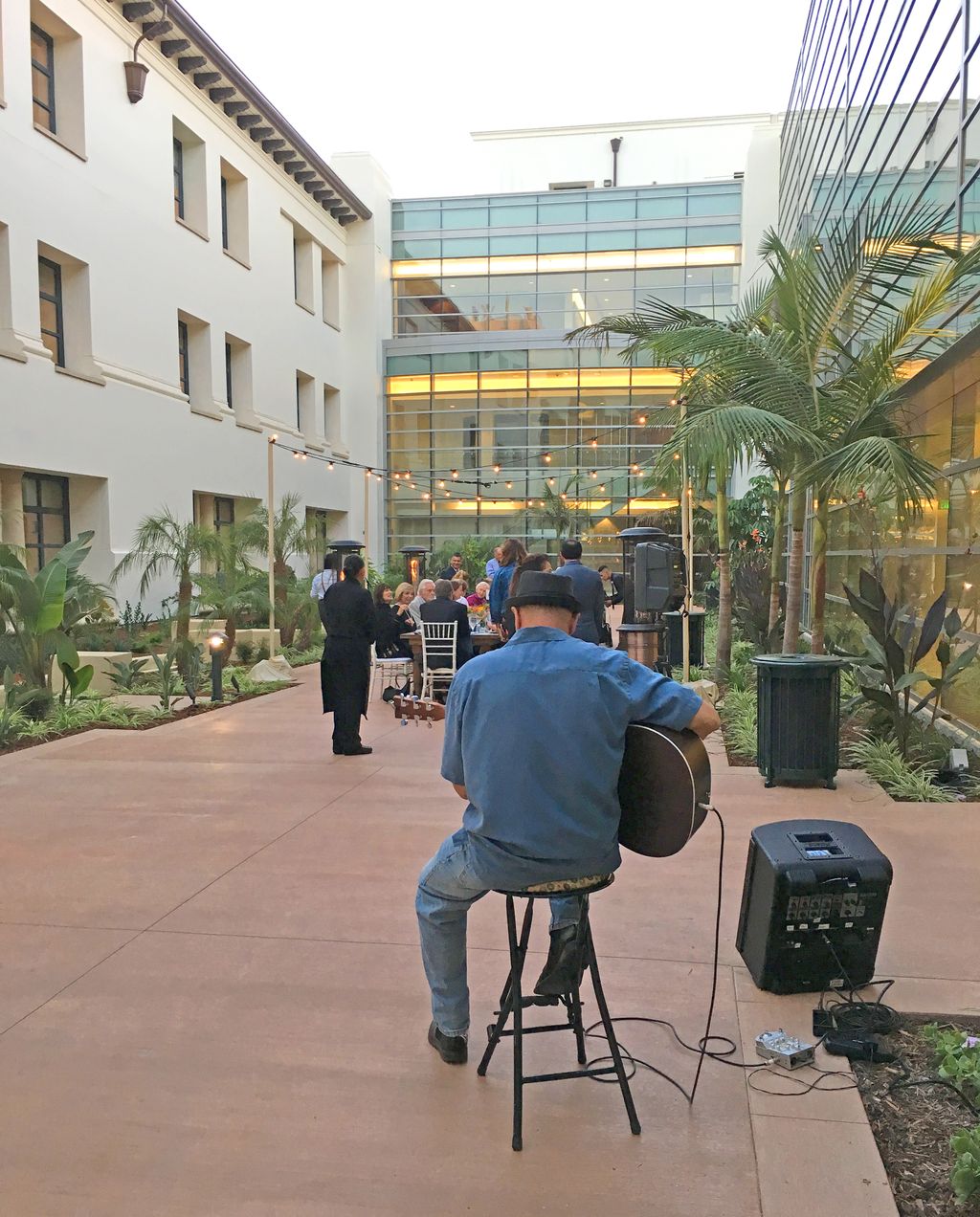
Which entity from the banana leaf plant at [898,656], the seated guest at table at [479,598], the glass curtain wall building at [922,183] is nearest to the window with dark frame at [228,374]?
the seated guest at table at [479,598]

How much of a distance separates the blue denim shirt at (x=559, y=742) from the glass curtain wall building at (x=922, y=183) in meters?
6.58

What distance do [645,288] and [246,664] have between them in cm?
2593

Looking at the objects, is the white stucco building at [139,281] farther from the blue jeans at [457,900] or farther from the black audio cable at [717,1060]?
the black audio cable at [717,1060]

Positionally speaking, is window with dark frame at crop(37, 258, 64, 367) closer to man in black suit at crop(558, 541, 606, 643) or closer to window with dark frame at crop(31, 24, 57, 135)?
window with dark frame at crop(31, 24, 57, 135)

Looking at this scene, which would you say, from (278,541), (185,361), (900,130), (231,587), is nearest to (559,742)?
(900,130)

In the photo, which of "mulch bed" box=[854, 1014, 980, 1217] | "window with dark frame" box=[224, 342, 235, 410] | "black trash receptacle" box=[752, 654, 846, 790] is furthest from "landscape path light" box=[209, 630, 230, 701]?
"window with dark frame" box=[224, 342, 235, 410]

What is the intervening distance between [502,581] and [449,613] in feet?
8.41

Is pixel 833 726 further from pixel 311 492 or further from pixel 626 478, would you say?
pixel 626 478

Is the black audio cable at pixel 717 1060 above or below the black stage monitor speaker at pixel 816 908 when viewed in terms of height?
below

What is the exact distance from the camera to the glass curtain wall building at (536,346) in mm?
36156

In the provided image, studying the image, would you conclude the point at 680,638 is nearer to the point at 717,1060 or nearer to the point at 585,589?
the point at 585,589

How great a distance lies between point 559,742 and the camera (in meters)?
2.89

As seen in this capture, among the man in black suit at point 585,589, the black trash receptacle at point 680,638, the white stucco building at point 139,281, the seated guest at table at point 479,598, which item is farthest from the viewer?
the seated guest at table at point 479,598

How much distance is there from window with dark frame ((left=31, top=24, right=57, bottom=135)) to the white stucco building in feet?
0.12
